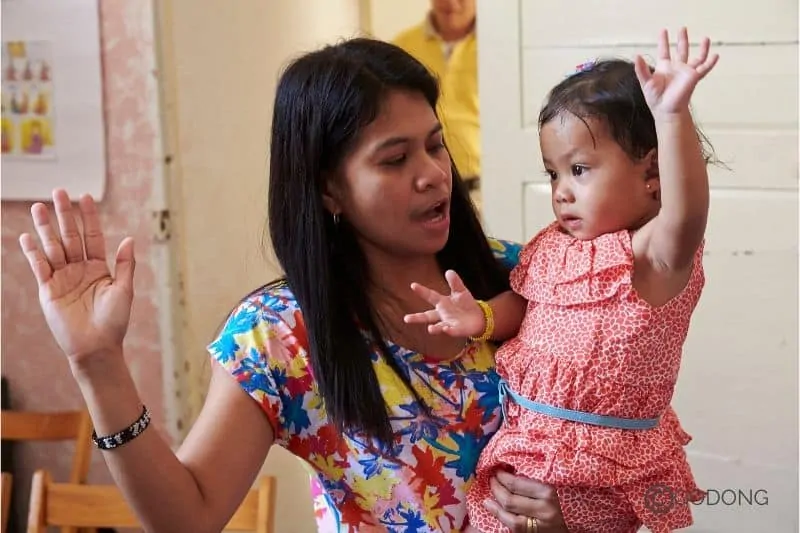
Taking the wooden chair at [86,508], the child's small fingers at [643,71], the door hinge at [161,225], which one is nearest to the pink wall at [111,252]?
the door hinge at [161,225]

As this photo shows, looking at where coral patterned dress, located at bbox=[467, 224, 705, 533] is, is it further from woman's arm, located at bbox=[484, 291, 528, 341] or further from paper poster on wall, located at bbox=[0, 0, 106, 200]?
paper poster on wall, located at bbox=[0, 0, 106, 200]

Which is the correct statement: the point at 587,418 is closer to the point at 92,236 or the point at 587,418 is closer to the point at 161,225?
the point at 92,236

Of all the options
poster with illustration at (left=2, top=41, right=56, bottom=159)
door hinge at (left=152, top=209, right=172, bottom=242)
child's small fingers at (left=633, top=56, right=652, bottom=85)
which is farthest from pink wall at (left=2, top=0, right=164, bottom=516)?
Result: child's small fingers at (left=633, top=56, right=652, bottom=85)

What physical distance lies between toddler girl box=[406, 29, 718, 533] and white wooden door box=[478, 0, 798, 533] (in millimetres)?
1152

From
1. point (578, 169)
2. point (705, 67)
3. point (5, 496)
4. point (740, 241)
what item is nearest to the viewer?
point (705, 67)

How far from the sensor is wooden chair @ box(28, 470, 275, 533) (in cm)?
202

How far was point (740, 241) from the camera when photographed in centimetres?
248

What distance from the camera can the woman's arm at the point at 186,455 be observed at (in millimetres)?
1164

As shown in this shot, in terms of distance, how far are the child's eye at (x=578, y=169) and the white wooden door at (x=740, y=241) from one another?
3.94ft

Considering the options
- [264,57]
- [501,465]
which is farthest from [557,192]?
[264,57]

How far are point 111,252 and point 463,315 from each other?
1566 mm

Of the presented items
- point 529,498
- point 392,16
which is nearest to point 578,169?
point 529,498

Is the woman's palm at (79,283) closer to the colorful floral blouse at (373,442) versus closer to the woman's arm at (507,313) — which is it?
the colorful floral blouse at (373,442)

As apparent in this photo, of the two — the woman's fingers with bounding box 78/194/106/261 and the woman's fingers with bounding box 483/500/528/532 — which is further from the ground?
the woman's fingers with bounding box 78/194/106/261
